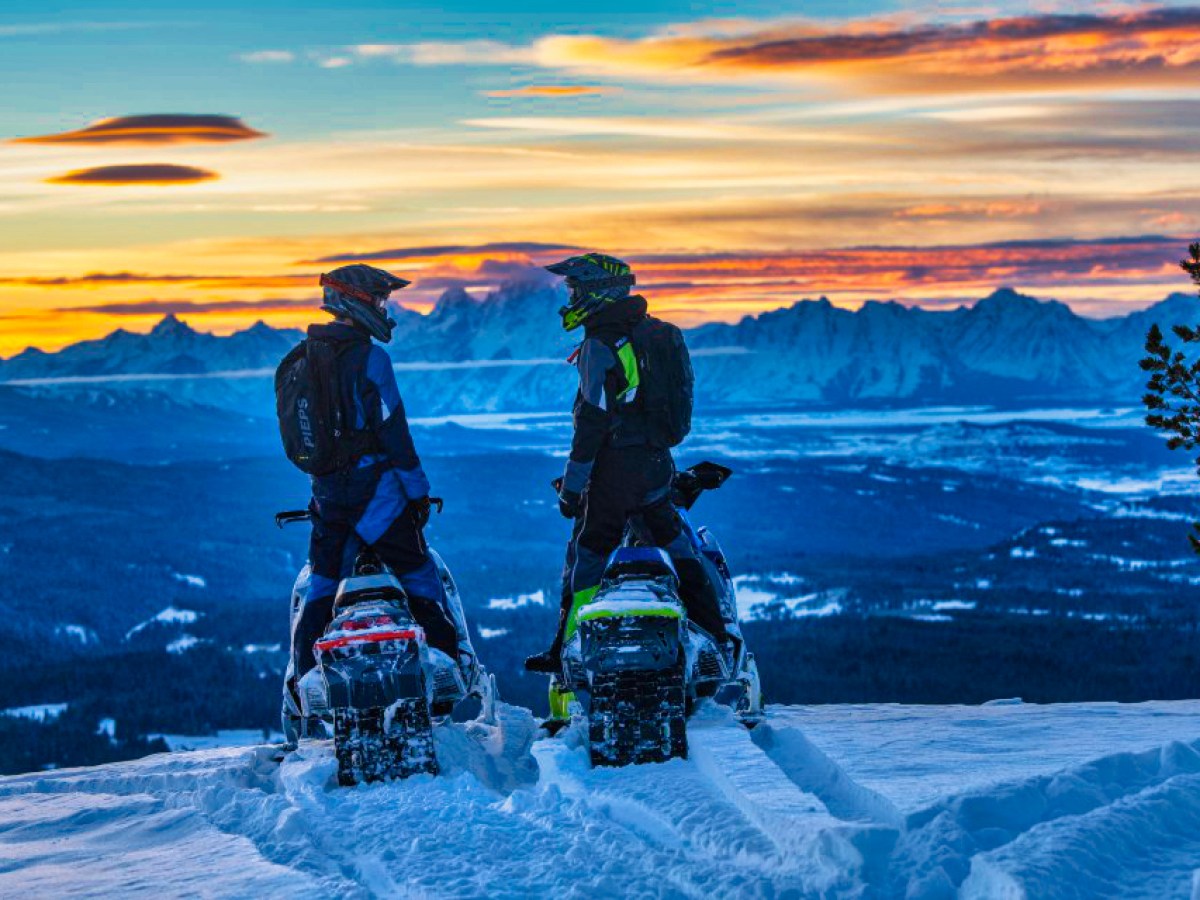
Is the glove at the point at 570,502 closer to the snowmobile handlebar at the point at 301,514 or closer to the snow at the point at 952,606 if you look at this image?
the snowmobile handlebar at the point at 301,514

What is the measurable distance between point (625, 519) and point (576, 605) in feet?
2.01

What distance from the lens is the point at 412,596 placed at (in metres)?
9.70

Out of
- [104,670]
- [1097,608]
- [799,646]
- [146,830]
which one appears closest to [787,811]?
[146,830]

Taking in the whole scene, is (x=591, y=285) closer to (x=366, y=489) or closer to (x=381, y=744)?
(x=366, y=489)

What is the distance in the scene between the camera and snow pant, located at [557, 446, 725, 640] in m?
9.66

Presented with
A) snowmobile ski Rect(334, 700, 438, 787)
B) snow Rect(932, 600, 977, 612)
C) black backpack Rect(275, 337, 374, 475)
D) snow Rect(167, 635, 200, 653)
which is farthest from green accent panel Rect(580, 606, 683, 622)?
snow Rect(932, 600, 977, 612)

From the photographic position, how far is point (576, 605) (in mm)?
9672

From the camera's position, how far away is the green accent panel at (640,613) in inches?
332

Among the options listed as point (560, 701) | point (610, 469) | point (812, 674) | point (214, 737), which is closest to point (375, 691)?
point (560, 701)

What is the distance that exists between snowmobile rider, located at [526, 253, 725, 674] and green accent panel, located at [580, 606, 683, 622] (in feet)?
3.11

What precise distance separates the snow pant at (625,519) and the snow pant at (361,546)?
86 centimetres

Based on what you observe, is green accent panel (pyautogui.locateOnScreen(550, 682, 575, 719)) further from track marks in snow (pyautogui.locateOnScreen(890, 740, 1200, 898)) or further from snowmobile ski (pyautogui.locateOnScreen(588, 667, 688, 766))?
track marks in snow (pyautogui.locateOnScreen(890, 740, 1200, 898))

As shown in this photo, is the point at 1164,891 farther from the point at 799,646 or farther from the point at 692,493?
the point at 799,646

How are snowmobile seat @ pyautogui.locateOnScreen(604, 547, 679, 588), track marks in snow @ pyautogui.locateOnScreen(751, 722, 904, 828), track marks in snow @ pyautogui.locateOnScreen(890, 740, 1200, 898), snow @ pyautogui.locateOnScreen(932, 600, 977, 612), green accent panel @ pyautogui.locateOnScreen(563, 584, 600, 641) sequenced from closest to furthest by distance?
1. track marks in snow @ pyautogui.locateOnScreen(890, 740, 1200, 898)
2. track marks in snow @ pyautogui.locateOnScreen(751, 722, 904, 828)
3. snowmobile seat @ pyautogui.locateOnScreen(604, 547, 679, 588)
4. green accent panel @ pyautogui.locateOnScreen(563, 584, 600, 641)
5. snow @ pyautogui.locateOnScreen(932, 600, 977, 612)
